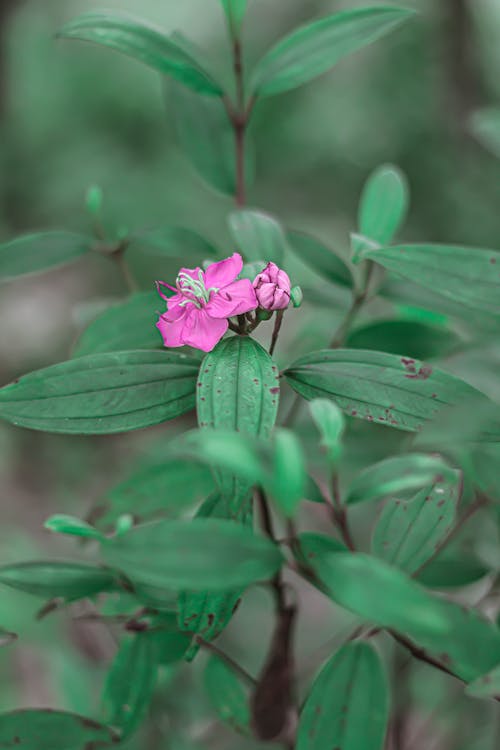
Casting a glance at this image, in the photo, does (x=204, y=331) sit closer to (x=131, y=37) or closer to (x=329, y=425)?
(x=329, y=425)

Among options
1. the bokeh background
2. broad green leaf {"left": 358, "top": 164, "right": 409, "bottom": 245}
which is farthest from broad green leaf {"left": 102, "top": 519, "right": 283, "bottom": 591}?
the bokeh background

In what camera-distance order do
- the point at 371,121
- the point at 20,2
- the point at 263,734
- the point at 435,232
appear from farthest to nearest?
the point at 20,2 → the point at 371,121 → the point at 435,232 → the point at 263,734

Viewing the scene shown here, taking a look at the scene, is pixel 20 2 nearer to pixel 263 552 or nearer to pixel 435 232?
pixel 435 232

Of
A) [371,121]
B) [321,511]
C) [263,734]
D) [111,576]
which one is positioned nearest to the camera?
[111,576]

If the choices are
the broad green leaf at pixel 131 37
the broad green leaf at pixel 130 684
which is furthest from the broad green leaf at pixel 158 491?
the broad green leaf at pixel 131 37

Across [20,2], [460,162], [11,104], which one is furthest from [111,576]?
[20,2]

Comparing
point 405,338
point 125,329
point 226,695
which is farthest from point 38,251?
point 226,695
